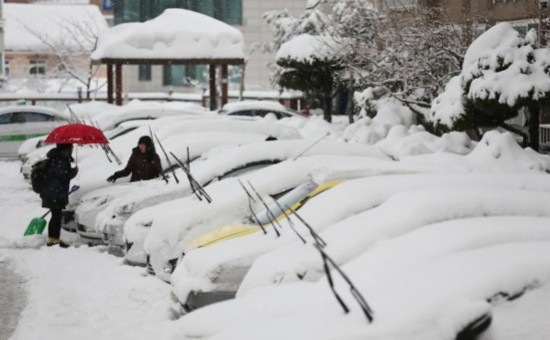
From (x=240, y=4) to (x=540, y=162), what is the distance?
154 ft

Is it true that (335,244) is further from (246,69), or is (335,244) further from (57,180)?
(246,69)

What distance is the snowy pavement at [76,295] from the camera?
31.3 feet

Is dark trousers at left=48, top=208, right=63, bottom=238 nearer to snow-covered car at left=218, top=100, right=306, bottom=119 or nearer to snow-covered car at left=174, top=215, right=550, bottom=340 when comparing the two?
snow-covered car at left=174, top=215, right=550, bottom=340

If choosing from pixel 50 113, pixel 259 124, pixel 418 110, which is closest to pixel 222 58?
pixel 50 113

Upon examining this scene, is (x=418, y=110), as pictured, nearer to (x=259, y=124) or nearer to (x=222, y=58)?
(x=259, y=124)

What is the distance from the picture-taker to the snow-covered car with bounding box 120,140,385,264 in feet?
42.2

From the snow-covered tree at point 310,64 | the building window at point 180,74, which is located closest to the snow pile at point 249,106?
the snow-covered tree at point 310,64

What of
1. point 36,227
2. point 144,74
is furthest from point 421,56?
point 144,74

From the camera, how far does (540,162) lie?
17062 millimetres

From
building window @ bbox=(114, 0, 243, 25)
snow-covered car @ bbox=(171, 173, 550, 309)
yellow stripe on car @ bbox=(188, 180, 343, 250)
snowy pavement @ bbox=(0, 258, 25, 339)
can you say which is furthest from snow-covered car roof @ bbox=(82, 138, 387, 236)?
building window @ bbox=(114, 0, 243, 25)

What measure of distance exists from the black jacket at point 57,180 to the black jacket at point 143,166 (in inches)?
27.2

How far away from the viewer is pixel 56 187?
14.8 m

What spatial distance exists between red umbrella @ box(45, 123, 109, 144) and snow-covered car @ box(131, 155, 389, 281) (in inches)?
167

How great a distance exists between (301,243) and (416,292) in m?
2.58
